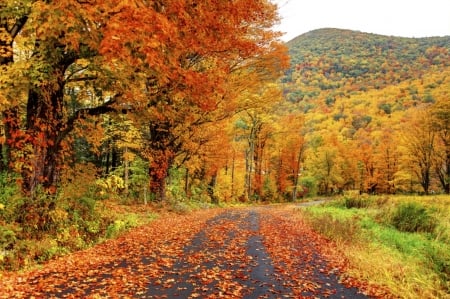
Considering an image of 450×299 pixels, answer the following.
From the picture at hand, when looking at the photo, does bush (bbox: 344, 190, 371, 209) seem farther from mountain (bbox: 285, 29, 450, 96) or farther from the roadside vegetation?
mountain (bbox: 285, 29, 450, 96)

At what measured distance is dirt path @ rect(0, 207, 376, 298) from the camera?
6.18 metres

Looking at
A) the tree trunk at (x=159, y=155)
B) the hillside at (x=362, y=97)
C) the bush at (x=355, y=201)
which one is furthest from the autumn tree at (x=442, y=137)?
the tree trunk at (x=159, y=155)

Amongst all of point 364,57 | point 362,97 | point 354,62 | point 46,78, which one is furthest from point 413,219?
point 364,57

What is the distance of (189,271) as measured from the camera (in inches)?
294

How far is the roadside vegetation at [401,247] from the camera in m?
7.02

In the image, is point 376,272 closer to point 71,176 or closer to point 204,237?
point 204,237

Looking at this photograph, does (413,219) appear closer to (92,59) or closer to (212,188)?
(92,59)

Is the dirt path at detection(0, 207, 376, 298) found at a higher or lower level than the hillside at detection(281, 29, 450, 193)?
lower

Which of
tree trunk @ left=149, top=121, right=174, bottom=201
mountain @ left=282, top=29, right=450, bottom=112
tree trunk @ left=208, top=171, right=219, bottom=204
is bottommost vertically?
tree trunk @ left=208, top=171, right=219, bottom=204

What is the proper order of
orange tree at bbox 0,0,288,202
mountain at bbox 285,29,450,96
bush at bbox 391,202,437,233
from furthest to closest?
mountain at bbox 285,29,450,96, bush at bbox 391,202,437,233, orange tree at bbox 0,0,288,202

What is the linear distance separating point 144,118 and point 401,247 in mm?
9062

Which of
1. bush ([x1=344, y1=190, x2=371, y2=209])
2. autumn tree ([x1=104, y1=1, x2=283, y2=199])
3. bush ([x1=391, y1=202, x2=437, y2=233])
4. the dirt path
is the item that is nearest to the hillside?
bush ([x1=344, y1=190, x2=371, y2=209])

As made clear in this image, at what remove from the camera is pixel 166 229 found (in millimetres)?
13000

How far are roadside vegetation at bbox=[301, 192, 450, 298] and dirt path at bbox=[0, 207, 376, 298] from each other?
701 mm
